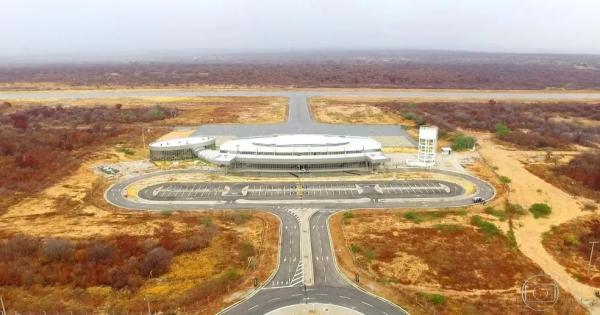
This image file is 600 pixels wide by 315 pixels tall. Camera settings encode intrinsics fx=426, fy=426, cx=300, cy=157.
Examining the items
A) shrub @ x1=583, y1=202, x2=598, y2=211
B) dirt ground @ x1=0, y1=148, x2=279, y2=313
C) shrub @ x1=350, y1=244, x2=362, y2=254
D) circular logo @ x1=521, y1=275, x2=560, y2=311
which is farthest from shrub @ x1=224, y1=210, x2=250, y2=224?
shrub @ x1=583, y1=202, x2=598, y2=211

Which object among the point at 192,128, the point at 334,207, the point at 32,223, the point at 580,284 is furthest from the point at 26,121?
the point at 580,284

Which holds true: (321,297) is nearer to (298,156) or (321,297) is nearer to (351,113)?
(298,156)

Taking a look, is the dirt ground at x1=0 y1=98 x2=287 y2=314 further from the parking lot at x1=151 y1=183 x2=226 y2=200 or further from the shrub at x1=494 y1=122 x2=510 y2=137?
the shrub at x1=494 y1=122 x2=510 y2=137

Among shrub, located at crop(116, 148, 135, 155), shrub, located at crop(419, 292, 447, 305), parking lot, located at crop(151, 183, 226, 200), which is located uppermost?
shrub, located at crop(116, 148, 135, 155)

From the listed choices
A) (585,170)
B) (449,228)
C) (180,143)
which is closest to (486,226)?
(449,228)

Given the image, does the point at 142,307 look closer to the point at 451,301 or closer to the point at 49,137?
the point at 451,301

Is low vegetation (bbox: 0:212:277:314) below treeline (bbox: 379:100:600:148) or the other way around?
below

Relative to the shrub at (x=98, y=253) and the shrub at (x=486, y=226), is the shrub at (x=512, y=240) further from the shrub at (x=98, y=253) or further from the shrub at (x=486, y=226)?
the shrub at (x=98, y=253)
